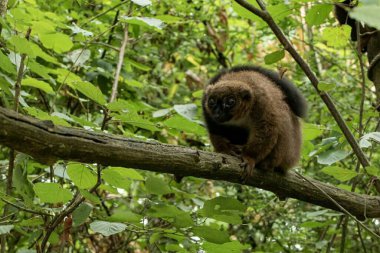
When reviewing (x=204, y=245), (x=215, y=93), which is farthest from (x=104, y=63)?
(x=204, y=245)

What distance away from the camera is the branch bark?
7.45 feet

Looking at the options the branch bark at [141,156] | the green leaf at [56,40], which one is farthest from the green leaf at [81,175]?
the green leaf at [56,40]

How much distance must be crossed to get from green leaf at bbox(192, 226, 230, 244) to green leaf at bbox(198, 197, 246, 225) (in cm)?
12

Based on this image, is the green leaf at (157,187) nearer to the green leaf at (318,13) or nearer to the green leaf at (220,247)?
the green leaf at (220,247)

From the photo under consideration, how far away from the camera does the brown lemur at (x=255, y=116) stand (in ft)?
13.3

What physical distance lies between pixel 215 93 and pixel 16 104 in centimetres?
200

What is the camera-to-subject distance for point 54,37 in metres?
3.57

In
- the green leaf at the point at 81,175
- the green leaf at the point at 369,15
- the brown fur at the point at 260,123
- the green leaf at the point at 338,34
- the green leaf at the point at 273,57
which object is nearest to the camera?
the green leaf at the point at 369,15

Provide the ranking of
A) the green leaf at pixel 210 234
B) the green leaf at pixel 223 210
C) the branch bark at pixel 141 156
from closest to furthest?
the branch bark at pixel 141 156
the green leaf at pixel 210 234
the green leaf at pixel 223 210

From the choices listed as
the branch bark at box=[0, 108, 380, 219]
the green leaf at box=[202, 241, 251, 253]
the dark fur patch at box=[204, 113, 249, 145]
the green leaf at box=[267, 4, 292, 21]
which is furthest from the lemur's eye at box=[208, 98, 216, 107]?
the green leaf at box=[202, 241, 251, 253]

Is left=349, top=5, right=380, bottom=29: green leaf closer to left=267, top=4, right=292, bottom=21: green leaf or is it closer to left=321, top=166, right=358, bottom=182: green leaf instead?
left=267, top=4, right=292, bottom=21: green leaf

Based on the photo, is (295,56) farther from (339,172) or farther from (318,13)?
(339,172)

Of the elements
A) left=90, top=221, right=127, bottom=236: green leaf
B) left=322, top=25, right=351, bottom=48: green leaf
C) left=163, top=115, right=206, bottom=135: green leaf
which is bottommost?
left=90, top=221, right=127, bottom=236: green leaf

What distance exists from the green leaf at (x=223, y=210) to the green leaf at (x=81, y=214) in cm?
68
